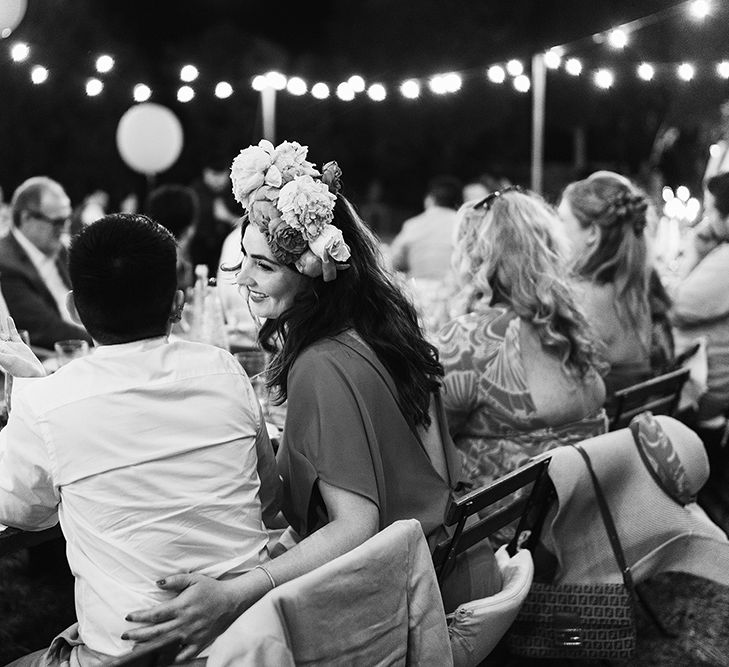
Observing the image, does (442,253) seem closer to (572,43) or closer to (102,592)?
(572,43)

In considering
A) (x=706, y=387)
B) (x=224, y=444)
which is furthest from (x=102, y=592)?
(x=706, y=387)

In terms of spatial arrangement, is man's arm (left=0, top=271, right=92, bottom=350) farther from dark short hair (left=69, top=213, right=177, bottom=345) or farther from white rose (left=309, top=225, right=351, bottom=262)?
dark short hair (left=69, top=213, right=177, bottom=345)

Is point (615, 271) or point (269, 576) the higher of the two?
point (615, 271)

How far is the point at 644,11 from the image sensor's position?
7.14 metres

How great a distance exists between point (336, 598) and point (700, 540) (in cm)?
129

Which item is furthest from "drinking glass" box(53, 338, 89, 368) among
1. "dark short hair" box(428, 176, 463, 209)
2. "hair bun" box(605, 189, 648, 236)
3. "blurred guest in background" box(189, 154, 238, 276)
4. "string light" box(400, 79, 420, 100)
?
"string light" box(400, 79, 420, 100)

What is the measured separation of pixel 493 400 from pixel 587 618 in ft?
2.12

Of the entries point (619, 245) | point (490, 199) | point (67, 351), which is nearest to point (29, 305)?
point (67, 351)

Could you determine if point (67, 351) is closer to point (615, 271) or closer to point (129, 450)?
point (129, 450)

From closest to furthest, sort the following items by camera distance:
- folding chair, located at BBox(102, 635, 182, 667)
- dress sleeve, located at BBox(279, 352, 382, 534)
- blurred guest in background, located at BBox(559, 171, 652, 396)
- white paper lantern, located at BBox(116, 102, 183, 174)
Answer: folding chair, located at BBox(102, 635, 182, 667) → dress sleeve, located at BBox(279, 352, 382, 534) → blurred guest in background, located at BBox(559, 171, 652, 396) → white paper lantern, located at BBox(116, 102, 183, 174)

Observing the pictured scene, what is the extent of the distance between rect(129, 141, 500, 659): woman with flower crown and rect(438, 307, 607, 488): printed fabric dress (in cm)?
57

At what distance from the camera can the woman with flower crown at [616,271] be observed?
346cm

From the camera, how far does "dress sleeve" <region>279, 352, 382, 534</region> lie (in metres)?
1.72

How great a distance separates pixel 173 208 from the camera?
15.8ft
